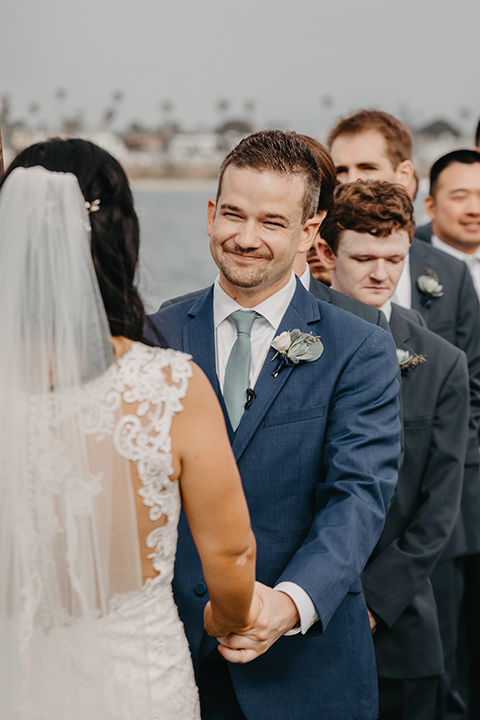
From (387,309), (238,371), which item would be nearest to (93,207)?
(238,371)

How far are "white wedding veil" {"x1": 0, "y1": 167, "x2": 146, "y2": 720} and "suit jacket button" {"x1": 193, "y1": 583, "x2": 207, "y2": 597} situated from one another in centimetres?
53

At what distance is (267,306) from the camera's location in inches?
98.7

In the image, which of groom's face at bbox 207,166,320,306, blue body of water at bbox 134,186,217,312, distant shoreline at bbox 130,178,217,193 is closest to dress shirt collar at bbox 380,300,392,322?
groom's face at bbox 207,166,320,306

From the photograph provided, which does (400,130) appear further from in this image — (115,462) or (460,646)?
(115,462)

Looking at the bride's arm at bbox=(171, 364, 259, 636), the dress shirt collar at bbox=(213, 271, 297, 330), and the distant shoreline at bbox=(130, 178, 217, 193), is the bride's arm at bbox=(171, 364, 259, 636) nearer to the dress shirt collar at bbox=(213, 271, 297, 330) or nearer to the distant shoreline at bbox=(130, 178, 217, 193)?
the dress shirt collar at bbox=(213, 271, 297, 330)

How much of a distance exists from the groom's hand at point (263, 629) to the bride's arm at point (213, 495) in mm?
155

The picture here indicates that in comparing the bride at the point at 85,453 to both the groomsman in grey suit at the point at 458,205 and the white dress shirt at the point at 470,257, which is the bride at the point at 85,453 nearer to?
the groomsman in grey suit at the point at 458,205

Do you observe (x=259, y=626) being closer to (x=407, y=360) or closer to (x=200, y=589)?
(x=200, y=589)

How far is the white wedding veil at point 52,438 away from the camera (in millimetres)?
1613

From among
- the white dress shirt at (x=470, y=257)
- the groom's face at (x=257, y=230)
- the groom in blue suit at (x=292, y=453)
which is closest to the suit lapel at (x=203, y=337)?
the groom in blue suit at (x=292, y=453)

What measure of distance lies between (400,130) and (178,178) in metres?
24.8

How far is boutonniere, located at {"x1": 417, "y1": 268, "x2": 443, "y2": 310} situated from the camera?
12.9 ft

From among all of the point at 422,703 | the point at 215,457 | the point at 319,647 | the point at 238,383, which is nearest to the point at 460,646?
the point at 422,703

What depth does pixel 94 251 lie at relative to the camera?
1667 millimetres
